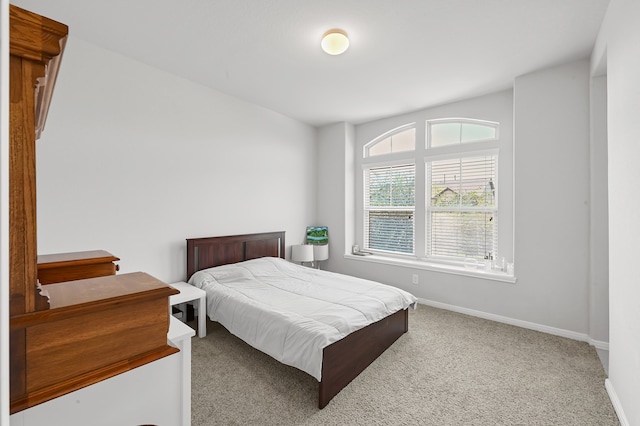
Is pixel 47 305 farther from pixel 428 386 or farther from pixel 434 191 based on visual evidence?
pixel 434 191

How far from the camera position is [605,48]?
2268mm

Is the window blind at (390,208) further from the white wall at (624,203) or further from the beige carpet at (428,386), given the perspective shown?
the white wall at (624,203)

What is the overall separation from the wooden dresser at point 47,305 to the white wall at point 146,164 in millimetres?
2272

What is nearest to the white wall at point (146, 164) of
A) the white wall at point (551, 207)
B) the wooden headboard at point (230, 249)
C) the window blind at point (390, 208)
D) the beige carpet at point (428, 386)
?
the wooden headboard at point (230, 249)

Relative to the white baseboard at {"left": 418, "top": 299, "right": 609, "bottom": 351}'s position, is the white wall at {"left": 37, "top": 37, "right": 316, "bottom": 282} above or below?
above

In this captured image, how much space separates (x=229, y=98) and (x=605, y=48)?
367 centimetres

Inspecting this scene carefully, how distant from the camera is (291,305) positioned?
8.32 ft

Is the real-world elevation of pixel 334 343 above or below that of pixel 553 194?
below

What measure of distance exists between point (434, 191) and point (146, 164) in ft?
11.8

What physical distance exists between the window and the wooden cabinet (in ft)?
12.5

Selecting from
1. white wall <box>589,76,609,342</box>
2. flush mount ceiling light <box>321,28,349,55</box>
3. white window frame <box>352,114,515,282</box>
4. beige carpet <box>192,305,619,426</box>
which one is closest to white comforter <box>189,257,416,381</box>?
beige carpet <box>192,305,619,426</box>

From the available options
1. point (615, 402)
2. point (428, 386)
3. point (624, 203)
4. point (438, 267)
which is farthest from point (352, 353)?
point (438, 267)

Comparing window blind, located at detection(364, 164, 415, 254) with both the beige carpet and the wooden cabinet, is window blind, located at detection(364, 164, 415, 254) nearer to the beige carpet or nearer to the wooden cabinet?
the beige carpet

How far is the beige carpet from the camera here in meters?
1.86
